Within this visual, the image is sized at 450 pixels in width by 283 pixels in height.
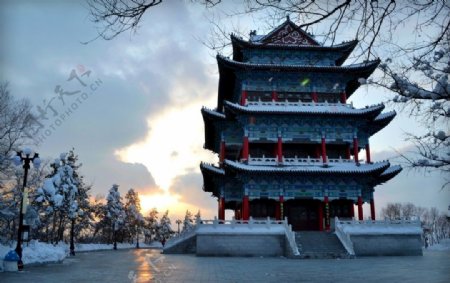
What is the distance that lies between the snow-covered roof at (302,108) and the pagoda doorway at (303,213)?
6662 mm

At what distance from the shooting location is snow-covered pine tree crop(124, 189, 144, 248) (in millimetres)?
64875

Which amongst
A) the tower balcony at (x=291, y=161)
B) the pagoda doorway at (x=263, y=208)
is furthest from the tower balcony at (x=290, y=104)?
the pagoda doorway at (x=263, y=208)

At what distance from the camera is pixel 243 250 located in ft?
76.8

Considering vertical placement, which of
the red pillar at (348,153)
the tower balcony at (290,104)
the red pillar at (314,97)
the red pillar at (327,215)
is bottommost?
the red pillar at (327,215)

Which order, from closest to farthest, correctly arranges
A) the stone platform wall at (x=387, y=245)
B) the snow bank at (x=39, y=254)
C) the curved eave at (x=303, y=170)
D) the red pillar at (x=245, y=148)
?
the snow bank at (x=39, y=254), the stone platform wall at (x=387, y=245), the curved eave at (x=303, y=170), the red pillar at (x=245, y=148)

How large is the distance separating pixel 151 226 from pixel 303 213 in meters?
60.3

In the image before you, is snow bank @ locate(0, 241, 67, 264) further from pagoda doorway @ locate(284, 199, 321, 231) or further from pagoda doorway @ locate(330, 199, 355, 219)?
pagoda doorway @ locate(330, 199, 355, 219)

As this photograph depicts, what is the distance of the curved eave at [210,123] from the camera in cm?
3012

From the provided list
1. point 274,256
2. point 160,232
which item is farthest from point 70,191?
point 160,232

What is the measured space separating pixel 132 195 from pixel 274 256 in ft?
163

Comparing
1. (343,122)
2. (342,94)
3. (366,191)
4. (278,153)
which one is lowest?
(366,191)

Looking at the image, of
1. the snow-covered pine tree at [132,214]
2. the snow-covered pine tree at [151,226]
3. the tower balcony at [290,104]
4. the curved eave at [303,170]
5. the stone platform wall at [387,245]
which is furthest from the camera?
the snow-covered pine tree at [151,226]

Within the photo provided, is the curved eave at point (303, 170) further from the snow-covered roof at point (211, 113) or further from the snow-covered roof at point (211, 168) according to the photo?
the snow-covered roof at point (211, 113)

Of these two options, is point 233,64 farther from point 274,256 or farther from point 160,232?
point 160,232
